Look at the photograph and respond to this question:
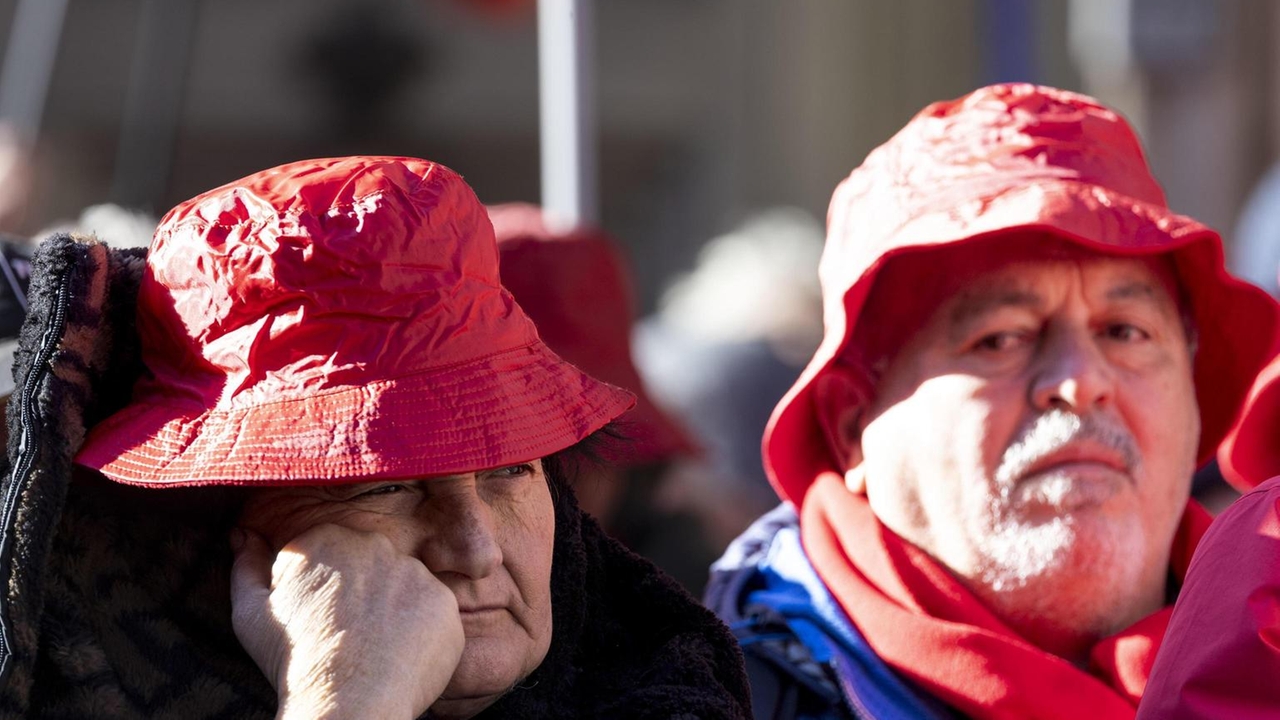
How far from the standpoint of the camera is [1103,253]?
242cm

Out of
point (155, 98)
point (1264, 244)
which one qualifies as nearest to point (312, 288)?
point (1264, 244)

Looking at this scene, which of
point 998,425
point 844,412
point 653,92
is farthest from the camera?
point 653,92

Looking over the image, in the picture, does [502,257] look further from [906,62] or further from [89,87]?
[906,62]

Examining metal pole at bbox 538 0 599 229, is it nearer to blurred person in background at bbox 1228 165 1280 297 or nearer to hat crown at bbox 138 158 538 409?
blurred person in background at bbox 1228 165 1280 297

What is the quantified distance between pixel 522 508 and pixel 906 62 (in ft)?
23.5

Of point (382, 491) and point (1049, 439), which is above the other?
point (382, 491)

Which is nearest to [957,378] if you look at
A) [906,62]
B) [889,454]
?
[889,454]

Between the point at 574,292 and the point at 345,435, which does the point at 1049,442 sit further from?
the point at 574,292

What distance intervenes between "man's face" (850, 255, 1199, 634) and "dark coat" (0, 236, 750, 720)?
52cm

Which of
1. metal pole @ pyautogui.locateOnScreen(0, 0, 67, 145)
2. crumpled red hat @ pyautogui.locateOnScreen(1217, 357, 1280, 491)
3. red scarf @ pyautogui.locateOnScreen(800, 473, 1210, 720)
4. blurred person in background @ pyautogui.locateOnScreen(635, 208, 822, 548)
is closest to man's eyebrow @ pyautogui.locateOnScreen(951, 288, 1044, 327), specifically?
red scarf @ pyautogui.locateOnScreen(800, 473, 1210, 720)

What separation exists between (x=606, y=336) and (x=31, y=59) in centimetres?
264

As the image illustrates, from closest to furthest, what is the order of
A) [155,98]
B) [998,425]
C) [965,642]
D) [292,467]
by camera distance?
[292,467] < [965,642] < [998,425] < [155,98]

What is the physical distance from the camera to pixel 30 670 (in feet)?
5.48

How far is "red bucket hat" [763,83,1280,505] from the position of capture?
2.38 meters
